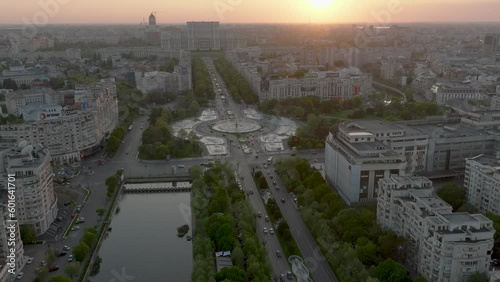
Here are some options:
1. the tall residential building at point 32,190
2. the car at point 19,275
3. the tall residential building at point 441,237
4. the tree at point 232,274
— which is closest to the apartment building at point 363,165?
the tall residential building at point 441,237

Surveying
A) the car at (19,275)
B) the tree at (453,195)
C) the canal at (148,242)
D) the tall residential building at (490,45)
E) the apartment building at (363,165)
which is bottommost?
the canal at (148,242)

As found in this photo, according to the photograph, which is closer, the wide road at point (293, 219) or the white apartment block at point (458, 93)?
the wide road at point (293, 219)

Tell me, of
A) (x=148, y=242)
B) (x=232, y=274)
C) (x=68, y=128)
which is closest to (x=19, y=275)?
(x=148, y=242)

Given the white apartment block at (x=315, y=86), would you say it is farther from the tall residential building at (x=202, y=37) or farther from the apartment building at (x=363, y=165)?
the tall residential building at (x=202, y=37)

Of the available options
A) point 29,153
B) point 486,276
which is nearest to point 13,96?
point 29,153

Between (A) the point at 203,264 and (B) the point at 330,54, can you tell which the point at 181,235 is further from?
(B) the point at 330,54

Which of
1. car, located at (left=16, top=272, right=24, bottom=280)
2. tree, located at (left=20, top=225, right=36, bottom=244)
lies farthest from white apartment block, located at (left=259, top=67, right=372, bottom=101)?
car, located at (left=16, top=272, right=24, bottom=280)

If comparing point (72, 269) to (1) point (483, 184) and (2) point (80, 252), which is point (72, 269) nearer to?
(2) point (80, 252)
